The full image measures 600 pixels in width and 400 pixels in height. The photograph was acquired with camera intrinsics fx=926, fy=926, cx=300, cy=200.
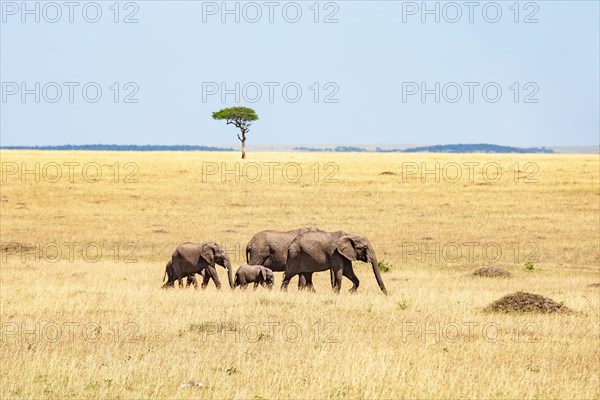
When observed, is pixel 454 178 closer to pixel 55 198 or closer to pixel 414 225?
pixel 414 225

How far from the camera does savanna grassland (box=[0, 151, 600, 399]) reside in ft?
41.8

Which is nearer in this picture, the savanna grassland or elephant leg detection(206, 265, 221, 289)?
the savanna grassland

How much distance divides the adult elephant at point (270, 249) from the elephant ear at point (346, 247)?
2.78 metres

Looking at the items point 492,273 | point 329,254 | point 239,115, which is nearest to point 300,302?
point 329,254

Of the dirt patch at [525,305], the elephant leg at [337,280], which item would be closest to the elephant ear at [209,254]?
the elephant leg at [337,280]

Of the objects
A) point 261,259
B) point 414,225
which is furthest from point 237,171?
point 261,259

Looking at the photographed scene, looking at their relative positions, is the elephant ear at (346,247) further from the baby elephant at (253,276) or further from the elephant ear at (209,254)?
the elephant ear at (209,254)

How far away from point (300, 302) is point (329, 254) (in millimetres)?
3602

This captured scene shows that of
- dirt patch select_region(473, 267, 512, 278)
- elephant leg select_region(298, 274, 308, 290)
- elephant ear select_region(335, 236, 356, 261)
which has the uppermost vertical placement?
elephant ear select_region(335, 236, 356, 261)

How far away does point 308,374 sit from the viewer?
13133mm

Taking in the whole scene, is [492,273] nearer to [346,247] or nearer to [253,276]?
[346,247]

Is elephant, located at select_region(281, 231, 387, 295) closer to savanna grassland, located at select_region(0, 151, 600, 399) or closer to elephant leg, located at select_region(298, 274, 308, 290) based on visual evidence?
elephant leg, located at select_region(298, 274, 308, 290)

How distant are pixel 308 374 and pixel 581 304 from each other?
416 inches

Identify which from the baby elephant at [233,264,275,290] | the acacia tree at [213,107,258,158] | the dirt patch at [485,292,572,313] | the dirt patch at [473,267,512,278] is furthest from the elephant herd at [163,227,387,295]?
the acacia tree at [213,107,258,158]
